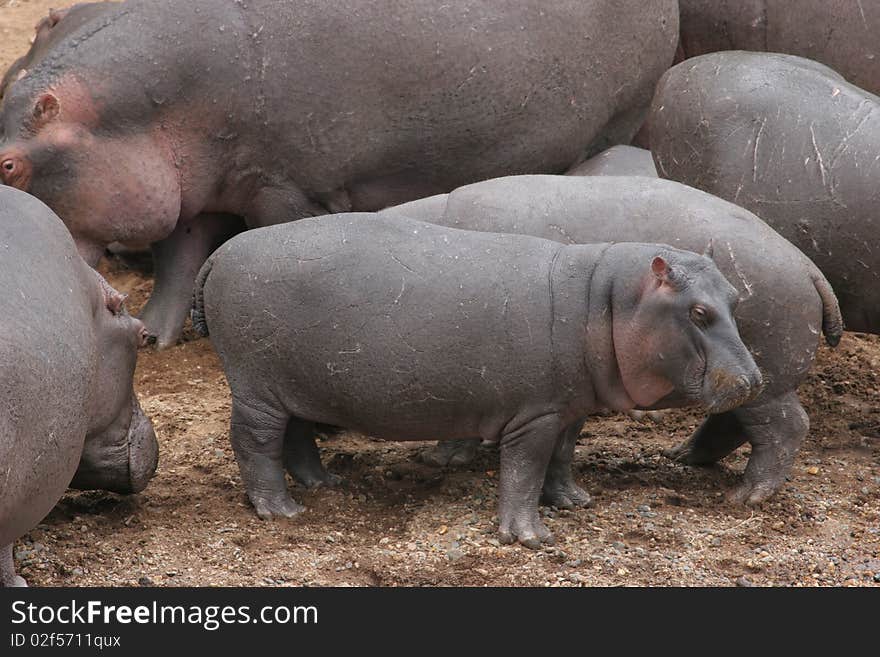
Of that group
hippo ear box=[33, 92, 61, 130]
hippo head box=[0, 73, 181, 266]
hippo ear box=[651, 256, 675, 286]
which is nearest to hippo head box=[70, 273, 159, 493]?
hippo head box=[0, 73, 181, 266]

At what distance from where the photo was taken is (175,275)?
762cm

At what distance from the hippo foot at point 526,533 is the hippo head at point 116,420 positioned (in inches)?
50.5

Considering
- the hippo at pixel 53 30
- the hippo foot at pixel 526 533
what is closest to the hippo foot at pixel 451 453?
the hippo foot at pixel 526 533

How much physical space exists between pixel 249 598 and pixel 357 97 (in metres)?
2.93

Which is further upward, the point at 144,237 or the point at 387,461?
the point at 144,237

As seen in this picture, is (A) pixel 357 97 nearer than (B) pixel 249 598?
No

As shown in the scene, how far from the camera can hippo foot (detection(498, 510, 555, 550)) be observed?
561 cm

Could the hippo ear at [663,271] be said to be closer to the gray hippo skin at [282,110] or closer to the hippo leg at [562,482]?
the hippo leg at [562,482]

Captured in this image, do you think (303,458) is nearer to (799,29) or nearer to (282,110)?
(282,110)

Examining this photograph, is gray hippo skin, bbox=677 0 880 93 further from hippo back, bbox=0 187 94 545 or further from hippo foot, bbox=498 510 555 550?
hippo back, bbox=0 187 94 545

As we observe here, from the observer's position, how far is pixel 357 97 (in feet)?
23.5

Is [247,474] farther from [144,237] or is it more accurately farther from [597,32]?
[597,32]

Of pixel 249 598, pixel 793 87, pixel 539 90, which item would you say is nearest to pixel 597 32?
pixel 539 90

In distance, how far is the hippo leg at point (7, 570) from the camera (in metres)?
4.98
